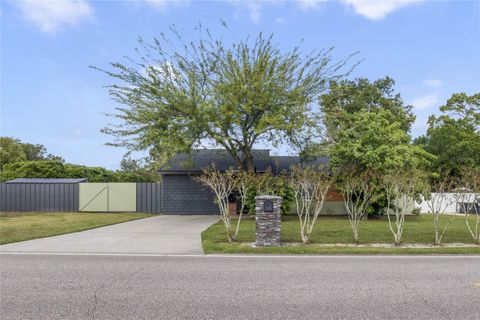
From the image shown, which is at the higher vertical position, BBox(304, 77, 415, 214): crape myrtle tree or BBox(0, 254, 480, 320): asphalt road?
BBox(304, 77, 415, 214): crape myrtle tree

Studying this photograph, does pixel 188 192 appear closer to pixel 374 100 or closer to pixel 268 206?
pixel 268 206

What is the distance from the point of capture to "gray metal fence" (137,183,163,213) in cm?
2161

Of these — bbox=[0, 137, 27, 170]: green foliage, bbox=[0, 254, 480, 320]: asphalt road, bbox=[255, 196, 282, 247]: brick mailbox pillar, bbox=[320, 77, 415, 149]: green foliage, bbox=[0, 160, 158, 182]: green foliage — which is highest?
bbox=[320, 77, 415, 149]: green foliage

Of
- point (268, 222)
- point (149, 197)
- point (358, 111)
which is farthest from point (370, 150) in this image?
point (358, 111)

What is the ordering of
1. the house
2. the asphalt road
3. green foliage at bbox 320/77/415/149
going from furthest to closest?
green foliage at bbox 320/77/415/149 → the house → the asphalt road

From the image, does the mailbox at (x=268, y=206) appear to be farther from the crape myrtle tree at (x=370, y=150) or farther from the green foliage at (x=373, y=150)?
the green foliage at (x=373, y=150)

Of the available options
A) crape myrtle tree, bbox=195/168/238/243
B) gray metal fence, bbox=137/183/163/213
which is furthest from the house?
crape myrtle tree, bbox=195/168/238/243

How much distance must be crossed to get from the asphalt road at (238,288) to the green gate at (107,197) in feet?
44.6

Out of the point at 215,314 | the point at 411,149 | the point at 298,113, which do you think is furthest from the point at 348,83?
the point at 215,314

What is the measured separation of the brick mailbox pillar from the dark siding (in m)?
11.7

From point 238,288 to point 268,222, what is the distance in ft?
14.0

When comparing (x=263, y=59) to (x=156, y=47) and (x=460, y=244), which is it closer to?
(x=156, y=47)

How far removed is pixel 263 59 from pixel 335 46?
3.42m

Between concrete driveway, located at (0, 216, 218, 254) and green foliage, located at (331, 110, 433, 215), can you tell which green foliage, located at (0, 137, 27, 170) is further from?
green foliage, located at (331, 110, 433, 215)
